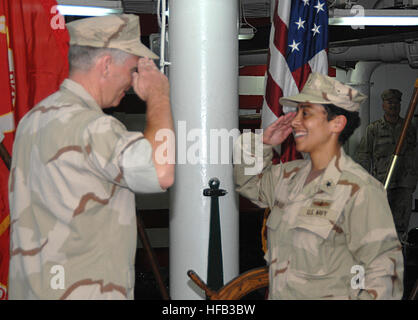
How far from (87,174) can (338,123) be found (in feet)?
3.14

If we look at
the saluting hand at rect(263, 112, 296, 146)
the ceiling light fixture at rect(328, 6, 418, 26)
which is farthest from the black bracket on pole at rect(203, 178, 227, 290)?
the ceiling light fixture at rect(328, 6, 418, 26)

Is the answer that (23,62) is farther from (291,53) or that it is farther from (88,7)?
(291,53)

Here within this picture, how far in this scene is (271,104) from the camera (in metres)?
3.47

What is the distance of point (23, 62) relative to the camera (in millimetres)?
2852

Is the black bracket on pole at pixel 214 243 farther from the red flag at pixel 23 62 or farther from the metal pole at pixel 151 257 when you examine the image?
the red flag at pixel 23 62

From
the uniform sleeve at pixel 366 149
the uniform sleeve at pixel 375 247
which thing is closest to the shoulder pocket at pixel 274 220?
the uniform sleeve at pixel 375 247

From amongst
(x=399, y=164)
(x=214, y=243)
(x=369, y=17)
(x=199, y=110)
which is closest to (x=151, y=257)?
(x=214, y=243)

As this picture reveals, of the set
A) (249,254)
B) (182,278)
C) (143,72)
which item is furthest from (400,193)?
(143,72)

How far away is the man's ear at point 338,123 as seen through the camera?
213 cm

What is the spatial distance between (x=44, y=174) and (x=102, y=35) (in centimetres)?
44

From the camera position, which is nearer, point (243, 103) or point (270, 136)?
point (270, 136)

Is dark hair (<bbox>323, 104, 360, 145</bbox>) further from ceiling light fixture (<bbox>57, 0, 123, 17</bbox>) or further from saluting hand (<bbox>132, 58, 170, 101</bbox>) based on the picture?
ceiling light fixture (<bbox>57, 0, 123, 17</bbox>)

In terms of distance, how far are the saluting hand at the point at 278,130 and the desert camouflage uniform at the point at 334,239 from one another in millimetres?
191
